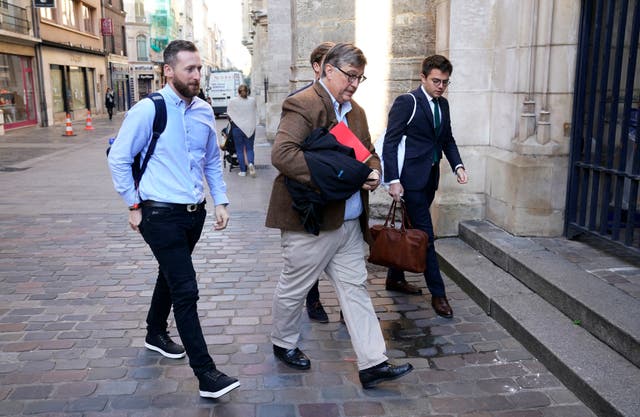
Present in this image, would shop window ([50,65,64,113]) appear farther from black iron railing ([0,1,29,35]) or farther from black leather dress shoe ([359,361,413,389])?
black leather dress shoe ([359,361,413,389])

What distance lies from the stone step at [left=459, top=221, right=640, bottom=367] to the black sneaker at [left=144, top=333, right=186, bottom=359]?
2556 mm

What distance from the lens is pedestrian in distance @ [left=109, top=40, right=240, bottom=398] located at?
3.28 metres

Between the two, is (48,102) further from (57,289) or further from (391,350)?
(391,350)

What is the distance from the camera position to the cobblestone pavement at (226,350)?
11.0 ft

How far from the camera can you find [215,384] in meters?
3.37

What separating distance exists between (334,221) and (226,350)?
1.27 m

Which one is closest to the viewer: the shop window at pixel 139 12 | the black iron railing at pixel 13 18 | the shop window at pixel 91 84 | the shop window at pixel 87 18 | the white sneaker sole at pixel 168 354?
the white sneaker sole at pixel 168 354

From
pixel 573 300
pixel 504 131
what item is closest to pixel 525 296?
pixel 573 300

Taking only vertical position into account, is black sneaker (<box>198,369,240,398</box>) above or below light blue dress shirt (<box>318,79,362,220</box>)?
below

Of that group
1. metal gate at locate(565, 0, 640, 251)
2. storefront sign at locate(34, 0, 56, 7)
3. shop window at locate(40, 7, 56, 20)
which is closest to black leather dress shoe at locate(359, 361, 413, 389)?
metal gate at locate(565, 0, 640, 251)

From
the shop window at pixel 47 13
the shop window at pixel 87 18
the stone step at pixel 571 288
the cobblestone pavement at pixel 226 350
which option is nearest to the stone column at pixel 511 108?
the stone step at pixel 571 288

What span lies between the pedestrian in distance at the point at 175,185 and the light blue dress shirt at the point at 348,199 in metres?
0.78

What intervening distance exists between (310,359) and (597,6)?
3.53 meters

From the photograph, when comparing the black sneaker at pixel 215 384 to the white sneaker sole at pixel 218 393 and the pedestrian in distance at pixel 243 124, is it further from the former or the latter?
the pedestrian in distance at pixel 243 124
